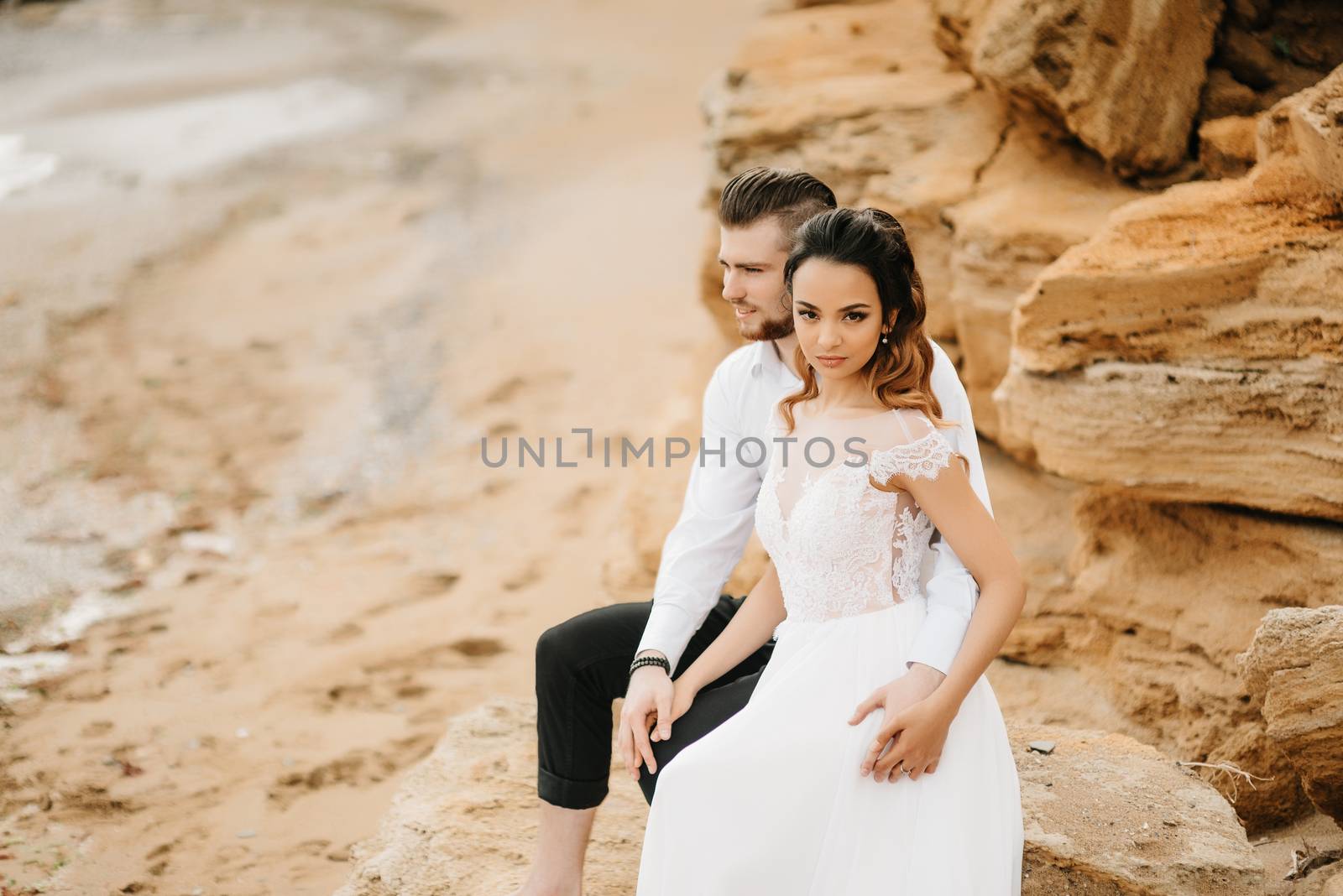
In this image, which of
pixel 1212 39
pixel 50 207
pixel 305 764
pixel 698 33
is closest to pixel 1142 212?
pixel 1212 39

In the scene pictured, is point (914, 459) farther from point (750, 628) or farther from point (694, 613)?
point (694, 613)

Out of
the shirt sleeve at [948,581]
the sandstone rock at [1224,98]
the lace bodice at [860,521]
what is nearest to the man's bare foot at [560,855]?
the lace bodice at [860,521]

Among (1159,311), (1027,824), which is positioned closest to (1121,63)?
(1159,311)

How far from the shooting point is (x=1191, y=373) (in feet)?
10.4

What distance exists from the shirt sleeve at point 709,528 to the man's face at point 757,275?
7.7 inches

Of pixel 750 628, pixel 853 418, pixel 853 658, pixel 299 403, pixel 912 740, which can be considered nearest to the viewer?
pixel 912 740

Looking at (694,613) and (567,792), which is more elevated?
(694,613)

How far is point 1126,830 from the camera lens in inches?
96.1

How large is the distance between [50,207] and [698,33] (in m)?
7.41

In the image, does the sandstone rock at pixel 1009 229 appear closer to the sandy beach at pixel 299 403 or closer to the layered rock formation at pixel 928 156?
the layered rock formation at pixel 928 156

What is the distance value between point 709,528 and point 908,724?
841 millimetres

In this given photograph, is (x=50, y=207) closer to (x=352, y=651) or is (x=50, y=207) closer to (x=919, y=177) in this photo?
(x=352, y=651)

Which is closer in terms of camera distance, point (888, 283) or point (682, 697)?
point (888, 283)

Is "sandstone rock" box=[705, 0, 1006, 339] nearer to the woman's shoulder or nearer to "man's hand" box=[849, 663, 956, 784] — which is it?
the woman's shoulder
